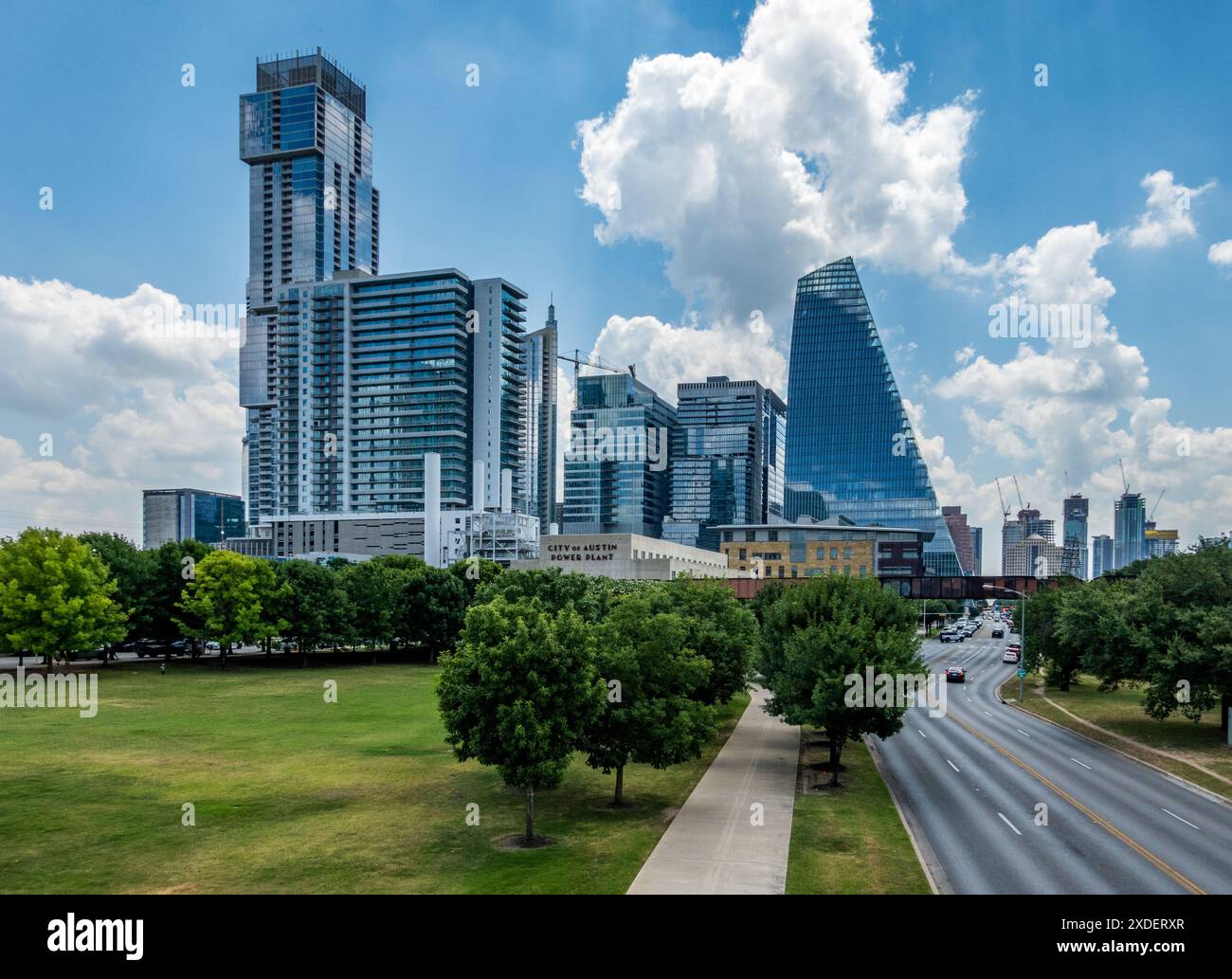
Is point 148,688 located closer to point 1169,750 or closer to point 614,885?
point 614,885

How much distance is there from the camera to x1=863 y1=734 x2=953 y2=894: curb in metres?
23.2

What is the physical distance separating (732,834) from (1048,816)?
38.5 ft

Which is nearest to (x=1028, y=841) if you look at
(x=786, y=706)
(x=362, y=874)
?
(x=786, y=706)

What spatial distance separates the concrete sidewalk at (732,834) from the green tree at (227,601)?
53.7 metres

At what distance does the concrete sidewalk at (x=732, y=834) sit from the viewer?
905 inches

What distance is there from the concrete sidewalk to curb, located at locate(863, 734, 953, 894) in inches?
150

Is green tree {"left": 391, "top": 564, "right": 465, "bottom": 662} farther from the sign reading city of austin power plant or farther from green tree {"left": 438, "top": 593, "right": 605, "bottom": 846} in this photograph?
green tree {"left": 438, "top": 593, "right": 605, "bottom": 846}

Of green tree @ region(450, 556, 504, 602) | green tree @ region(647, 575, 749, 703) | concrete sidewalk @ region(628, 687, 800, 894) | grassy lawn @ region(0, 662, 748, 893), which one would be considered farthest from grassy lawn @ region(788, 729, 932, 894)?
green tree @ region(450, 556, 504, 602)

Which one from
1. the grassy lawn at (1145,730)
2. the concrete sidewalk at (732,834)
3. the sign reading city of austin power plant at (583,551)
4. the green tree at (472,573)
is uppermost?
the sign reading city of austin power plant at (583,551)

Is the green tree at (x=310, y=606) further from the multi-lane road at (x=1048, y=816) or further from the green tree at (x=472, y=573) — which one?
the multi-lane road at (x=1048, y=816)

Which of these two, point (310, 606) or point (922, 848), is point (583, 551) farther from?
point (922, 848)

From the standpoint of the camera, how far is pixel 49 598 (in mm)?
65500

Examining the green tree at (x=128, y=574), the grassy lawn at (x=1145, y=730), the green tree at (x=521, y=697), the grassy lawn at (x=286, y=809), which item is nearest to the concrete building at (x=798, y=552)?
the grassy lawn at (x=1145, y=730)
